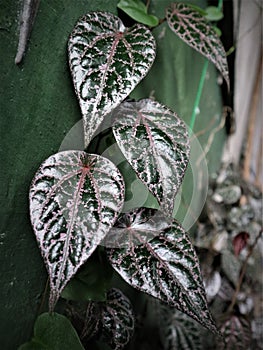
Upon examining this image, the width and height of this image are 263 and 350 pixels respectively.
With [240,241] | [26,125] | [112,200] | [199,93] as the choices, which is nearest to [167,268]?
[112,200]

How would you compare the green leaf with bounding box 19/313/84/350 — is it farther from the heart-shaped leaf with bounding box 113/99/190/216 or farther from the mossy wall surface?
the heart-shaped leaf with bounding box 113/99/190/216

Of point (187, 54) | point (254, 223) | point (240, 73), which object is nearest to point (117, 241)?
point (187, 54)

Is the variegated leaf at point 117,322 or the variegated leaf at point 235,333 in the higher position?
the variegated leaf at point 117,322

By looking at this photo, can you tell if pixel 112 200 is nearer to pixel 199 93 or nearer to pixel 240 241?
pixel 240 241

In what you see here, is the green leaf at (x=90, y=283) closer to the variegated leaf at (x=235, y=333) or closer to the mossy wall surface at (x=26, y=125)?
the mossy wall surface at (x=26, y=125)

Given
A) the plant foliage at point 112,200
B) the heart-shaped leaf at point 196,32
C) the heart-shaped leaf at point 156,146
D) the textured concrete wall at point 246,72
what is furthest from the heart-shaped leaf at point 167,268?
the textured concrete wall at point 246,72

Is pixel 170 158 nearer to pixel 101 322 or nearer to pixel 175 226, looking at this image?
pixel 175 226
